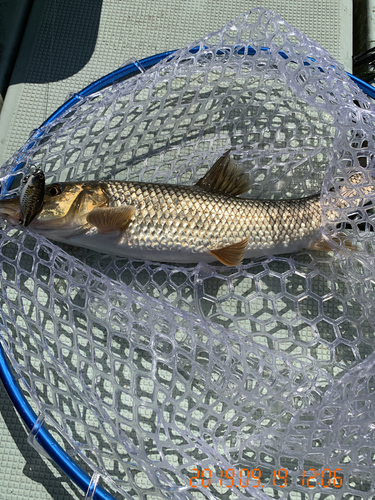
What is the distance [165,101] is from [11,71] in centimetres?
91

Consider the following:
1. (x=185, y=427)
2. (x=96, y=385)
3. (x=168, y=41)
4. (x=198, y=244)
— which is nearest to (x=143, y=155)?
(x=198, y=244)

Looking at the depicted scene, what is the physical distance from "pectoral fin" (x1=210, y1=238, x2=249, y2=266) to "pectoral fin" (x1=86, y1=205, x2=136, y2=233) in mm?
349

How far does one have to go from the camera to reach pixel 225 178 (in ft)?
5.41

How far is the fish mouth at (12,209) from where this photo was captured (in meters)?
1.46

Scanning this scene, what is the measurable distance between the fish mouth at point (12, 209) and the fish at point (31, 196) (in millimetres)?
35

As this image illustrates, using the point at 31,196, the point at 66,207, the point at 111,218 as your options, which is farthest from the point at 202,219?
the point at 31,196

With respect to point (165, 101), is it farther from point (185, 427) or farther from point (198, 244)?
point (185, 427)

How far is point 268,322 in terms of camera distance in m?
1.64

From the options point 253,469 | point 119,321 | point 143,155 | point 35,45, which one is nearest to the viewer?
point 253,469

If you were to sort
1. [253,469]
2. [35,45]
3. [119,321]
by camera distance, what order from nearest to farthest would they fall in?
[253,469] → [119,321] → [35,45]
